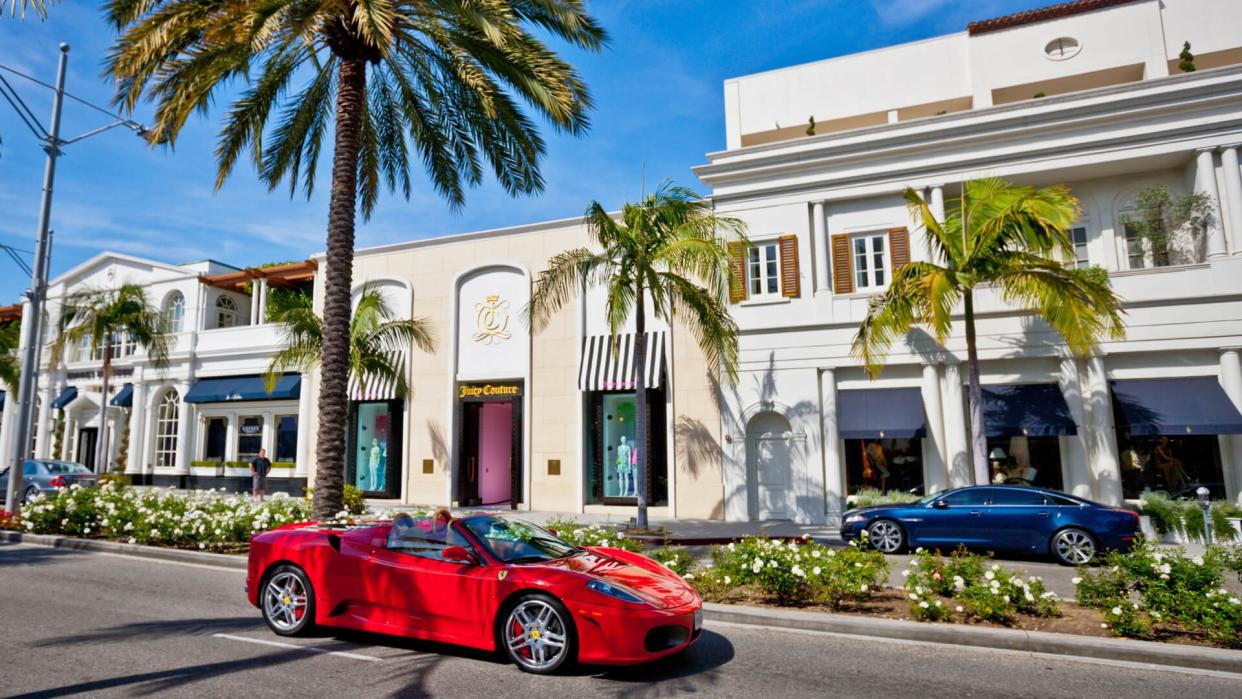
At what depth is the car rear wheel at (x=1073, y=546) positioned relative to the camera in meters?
12.1

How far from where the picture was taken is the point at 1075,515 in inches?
486

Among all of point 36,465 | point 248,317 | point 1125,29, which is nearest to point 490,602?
point 1125,29

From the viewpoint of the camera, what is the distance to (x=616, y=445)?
21.3 metres

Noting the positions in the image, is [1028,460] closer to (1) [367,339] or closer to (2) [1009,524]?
(2) [1009,524]

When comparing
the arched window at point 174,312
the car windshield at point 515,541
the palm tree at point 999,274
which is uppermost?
the arched window at point 174,312

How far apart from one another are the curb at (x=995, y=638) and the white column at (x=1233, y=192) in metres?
14.0

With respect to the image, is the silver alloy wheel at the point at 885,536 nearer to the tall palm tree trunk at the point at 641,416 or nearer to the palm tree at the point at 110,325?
the tall palm tree trunk at the point at 641,416

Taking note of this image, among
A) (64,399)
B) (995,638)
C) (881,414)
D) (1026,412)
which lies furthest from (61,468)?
(1026,412)

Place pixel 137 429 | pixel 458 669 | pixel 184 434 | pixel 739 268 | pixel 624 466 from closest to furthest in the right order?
pixel 458 669 → pixel 739 268 → pixel 624 466 → pixel 184 434 → pixel 137 429

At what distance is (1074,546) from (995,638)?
6760 millimetres

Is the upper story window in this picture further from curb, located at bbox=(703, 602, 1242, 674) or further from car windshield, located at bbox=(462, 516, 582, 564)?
car windshield, located at bbox=(462, 516, 582, 564)

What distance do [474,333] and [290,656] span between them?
17390 millimetres

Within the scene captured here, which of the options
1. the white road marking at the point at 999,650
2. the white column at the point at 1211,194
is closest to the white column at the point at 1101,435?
the white column at the point at 1211,194

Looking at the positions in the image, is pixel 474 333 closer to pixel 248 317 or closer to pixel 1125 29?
pixel 248 317
